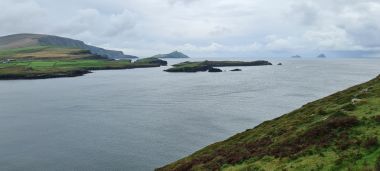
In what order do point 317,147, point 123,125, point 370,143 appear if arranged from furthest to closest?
point 123,125, point 317,147, point 370,143

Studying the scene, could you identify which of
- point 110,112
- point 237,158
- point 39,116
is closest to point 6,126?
point 39,116

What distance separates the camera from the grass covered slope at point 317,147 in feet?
118

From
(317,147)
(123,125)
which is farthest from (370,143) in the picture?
(123,125)

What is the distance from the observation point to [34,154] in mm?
85938

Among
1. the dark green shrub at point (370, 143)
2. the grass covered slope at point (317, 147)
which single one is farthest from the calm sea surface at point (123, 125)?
the dark green shrub at point (370, 143)

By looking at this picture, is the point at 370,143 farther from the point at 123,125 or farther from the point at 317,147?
the point at 123,125

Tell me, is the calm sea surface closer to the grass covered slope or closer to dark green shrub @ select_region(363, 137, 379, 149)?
the grass covered slope

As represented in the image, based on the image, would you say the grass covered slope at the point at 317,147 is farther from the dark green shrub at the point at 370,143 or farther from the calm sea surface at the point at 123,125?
the calm sea surface at the point at 123,125

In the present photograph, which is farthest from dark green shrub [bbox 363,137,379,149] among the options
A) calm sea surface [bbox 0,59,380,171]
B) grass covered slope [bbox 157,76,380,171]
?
calm sea surface [bbox 0,59,380,171]

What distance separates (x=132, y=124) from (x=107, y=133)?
477 inches

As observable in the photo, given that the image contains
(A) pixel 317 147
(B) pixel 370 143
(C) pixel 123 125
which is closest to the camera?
(B) pixel 370 143

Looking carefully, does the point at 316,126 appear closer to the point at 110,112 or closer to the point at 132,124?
the point at 132,124

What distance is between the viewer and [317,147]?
40.9 metres

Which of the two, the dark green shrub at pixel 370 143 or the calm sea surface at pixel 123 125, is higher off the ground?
the dark green shrub at pixel 370 143
